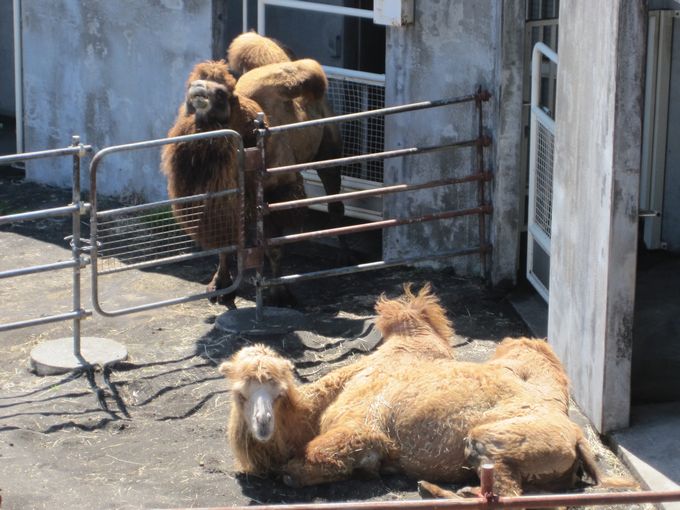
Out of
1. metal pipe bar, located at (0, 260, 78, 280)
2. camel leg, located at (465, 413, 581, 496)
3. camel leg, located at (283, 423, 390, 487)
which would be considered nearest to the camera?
camel leg, located at (465, 413, 581, 496)

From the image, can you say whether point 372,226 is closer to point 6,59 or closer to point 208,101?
point 208,101

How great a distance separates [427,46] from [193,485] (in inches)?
173

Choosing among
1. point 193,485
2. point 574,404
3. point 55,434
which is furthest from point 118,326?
point 574,404

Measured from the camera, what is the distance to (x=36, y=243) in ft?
33.9

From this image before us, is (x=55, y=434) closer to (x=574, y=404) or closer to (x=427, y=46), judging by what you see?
(x=574, y=404)

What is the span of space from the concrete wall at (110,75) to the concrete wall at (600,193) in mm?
4455

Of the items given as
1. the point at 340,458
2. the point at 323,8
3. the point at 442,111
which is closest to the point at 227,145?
the point at 442,111

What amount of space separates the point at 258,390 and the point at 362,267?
2.87m

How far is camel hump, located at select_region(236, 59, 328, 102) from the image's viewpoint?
902cm

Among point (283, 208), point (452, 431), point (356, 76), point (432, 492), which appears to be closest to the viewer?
point (432, 492)

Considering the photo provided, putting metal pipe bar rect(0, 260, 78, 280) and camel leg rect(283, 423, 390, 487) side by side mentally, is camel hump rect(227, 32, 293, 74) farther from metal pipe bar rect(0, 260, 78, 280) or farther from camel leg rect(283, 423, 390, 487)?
camel leg rect(283, 423, 390, 487)

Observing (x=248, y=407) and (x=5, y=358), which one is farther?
(x=5, y=358)

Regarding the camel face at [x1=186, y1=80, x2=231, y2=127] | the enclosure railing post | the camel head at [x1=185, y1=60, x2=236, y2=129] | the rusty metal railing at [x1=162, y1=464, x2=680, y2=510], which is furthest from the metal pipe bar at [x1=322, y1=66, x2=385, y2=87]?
the rusty metal railing at [x1=162, y1=464, x2=680, y2=510]

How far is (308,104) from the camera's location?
30.7 feet
